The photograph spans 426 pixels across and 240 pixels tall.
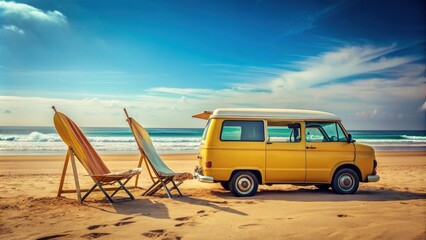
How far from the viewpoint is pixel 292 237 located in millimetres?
5340

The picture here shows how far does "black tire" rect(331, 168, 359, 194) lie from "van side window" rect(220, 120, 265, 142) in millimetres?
2181

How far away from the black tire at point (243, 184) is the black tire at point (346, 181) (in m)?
2.08

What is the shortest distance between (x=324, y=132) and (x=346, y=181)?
1.36 meters

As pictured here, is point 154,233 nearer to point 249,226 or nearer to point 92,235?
point 92,235

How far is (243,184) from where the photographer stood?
8930mm

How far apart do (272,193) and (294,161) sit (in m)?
1.07

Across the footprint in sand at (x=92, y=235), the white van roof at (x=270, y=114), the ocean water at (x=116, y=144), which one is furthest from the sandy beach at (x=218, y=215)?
the ocean water at (x=116, y=144)

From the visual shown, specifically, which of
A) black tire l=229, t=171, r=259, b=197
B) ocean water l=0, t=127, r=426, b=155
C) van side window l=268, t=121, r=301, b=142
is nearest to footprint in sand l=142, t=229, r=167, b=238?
black tire l=229, t=171, r=259, b=197

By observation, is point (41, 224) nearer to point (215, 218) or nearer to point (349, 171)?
point (215, 218)

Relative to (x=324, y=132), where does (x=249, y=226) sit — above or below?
below

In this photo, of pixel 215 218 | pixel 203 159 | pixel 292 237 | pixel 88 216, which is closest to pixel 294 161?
pixel 203 159

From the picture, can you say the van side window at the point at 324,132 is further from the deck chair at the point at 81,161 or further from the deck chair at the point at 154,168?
Result: the deck chair at the point at 81,161

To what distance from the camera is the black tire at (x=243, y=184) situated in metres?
8.88

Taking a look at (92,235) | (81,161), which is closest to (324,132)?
(81,161)
